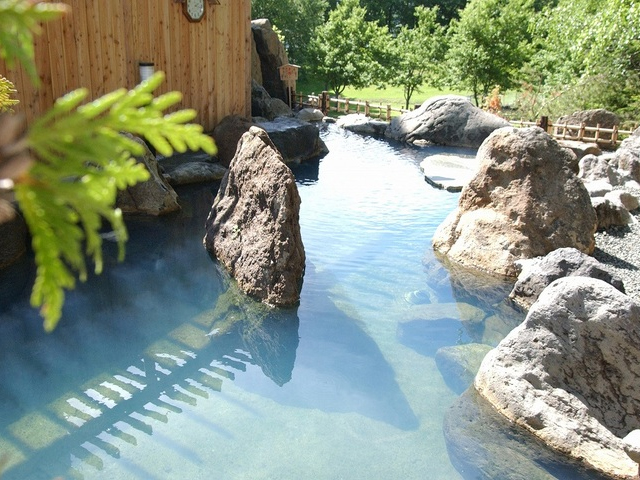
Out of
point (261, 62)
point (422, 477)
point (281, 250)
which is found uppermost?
point (261, 62)

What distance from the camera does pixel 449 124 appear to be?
1866 centimetres

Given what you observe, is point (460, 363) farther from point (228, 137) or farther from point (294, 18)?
point (294, 18)

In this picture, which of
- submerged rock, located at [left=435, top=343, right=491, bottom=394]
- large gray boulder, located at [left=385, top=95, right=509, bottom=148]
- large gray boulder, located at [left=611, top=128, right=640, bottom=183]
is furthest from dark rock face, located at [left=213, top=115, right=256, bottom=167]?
submerged rock, located at [left=435, top=343, right=491, bottom=394]

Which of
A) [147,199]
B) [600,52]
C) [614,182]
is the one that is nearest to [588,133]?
[600,52]

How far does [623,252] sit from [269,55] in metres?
16.7

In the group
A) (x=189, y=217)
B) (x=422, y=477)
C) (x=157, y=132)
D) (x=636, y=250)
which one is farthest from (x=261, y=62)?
(x=157, y=132)

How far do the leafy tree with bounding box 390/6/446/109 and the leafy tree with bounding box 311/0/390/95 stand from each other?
2.35 feet

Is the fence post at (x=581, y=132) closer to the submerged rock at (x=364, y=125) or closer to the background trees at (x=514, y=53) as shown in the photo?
the background trees at (x=514, y=53)

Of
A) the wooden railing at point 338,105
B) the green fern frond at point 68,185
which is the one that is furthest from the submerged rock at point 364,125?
the green fern frond at point 68,185

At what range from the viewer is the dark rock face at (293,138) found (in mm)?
14945

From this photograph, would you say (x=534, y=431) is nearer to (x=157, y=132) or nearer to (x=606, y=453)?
(x=606, y=453)

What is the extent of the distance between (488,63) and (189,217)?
1865cm

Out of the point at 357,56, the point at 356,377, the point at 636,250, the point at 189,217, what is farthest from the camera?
the point at 357,56

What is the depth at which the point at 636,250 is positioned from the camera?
897 cm
